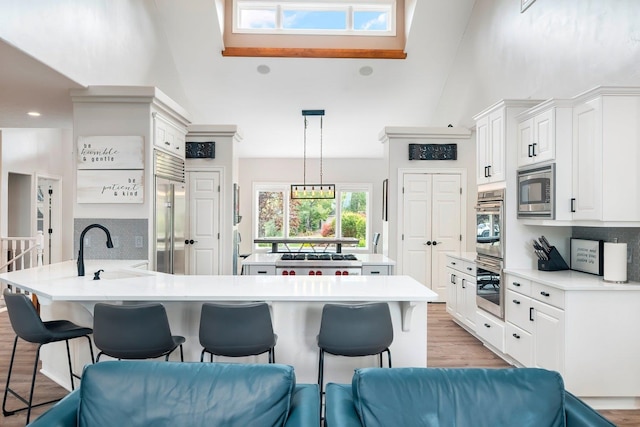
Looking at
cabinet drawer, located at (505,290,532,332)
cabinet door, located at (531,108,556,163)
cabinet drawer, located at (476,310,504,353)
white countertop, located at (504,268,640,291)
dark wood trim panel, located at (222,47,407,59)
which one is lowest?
cabinet drawer, located at (476,310,504,353)

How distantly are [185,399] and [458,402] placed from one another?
1069 mm

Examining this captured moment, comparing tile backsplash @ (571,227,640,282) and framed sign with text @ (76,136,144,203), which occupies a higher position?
framed sign with text @ (76,136,144,203)

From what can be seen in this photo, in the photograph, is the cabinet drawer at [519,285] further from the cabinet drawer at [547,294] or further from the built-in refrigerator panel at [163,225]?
the built-in refrigerator panel at [163,225]

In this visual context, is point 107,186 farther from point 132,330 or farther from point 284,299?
point 284,299

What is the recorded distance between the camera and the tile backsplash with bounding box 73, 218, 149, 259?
161 inches

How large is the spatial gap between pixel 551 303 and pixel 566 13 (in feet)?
9.44

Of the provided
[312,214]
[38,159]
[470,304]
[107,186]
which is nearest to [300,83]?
[312,214]

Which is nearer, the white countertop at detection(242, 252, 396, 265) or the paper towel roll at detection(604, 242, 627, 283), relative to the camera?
the paper towel roll at detection(604, 242, 627, 283)

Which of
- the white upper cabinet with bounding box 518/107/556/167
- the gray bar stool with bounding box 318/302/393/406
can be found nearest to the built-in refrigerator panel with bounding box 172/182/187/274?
the gray bar stool with bounding box 318/302/393/406

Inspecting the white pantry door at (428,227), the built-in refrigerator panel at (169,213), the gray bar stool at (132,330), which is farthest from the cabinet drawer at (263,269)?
the white pantry door at (428,227)

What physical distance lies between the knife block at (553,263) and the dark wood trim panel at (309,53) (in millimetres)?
4005

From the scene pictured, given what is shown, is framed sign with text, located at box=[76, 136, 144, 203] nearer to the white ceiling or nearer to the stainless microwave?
the white ceiling

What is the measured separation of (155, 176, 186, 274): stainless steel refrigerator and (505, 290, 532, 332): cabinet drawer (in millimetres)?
3486

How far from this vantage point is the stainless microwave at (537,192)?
3.39 m
